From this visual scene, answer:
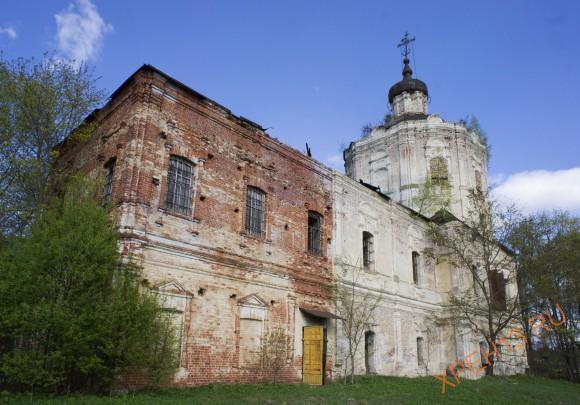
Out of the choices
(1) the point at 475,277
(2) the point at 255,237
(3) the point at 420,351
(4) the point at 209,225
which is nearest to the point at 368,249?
(3) the point at 420,351

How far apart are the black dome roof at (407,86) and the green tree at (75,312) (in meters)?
24.0

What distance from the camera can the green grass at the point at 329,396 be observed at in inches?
349

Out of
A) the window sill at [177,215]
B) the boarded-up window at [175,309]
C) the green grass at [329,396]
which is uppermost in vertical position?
the window sill at [177,215]

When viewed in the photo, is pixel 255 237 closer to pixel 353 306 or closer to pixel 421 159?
pixel 353 306

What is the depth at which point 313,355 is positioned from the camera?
14.1 metres

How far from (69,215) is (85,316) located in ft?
7.34

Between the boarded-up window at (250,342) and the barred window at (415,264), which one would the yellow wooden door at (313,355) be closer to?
the boarded-up window at (250,342)

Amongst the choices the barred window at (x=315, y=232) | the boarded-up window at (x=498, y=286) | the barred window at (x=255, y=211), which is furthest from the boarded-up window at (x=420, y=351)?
the barred window at (x=255, y=211)

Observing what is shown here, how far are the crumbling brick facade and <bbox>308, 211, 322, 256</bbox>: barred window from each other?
467mm

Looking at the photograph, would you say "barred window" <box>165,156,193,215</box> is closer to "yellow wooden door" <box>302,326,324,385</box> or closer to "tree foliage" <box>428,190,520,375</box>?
"yellow wooden door" <box>302,326,324,385</box>

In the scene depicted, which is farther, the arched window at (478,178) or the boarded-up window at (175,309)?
the arched window at (478,178)

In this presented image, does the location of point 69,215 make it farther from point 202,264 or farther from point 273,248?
point 273,248

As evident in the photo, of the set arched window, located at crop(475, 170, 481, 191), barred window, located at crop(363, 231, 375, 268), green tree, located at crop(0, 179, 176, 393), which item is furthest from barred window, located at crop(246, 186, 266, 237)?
arched window, located at crop(475, 170, 481, 191)

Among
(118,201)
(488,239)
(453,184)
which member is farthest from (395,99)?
(118,201)
